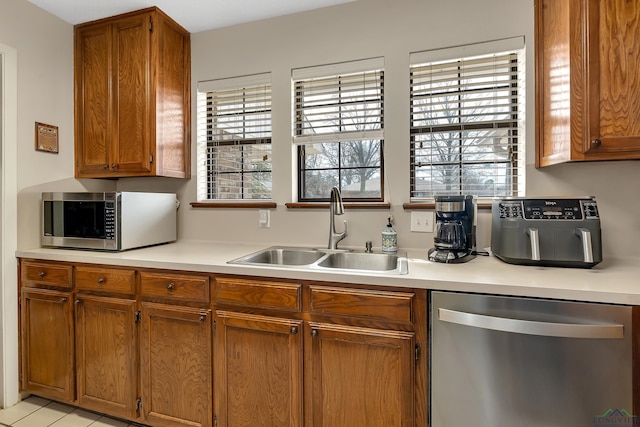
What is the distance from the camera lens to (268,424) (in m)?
1.45

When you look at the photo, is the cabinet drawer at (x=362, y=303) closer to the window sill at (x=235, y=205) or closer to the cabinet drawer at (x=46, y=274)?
the window sill at (x=235, y=205)

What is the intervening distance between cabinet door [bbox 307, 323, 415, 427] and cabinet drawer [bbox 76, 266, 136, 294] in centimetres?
→ 104

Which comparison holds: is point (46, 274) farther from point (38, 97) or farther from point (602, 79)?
point (602, 79)

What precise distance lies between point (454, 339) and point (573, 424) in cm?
46

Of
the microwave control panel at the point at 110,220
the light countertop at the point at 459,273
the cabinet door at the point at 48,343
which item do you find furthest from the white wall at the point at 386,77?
the cabinet door at the point at 48,343

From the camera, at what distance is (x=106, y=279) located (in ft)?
5.69

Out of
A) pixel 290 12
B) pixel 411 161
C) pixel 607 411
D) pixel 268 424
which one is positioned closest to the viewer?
pixel 607 411

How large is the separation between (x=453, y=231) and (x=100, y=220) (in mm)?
2002

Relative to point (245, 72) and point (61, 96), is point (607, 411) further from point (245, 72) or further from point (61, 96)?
point (61, 96)

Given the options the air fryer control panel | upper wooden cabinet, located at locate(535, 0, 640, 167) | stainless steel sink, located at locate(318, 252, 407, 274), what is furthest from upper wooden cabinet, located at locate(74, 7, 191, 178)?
upper wooden cabinet, located at locate(535, 0, 640, 167)

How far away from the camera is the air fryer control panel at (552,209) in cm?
137

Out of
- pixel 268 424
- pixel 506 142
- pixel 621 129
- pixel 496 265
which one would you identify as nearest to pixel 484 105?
pixel 506 142

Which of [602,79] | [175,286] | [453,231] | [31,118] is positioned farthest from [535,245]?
[31,118]

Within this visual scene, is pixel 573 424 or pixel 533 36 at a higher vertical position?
pixel 533 36
